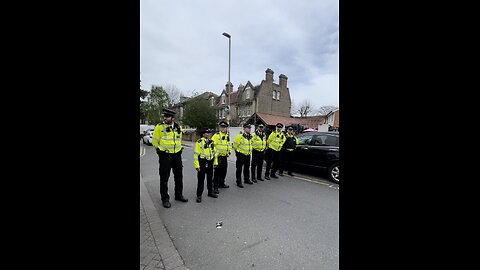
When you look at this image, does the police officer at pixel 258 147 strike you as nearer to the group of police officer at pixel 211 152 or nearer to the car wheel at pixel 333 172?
the group of police officer at pixel 211 152

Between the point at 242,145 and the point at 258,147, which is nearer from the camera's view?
the point at 242,145

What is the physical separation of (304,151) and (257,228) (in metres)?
3.97

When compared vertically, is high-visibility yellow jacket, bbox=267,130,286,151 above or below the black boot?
above

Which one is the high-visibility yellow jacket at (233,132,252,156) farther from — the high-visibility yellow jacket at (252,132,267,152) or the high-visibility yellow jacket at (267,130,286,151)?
the high-visibility yellow jacket at (267,130,286,151)

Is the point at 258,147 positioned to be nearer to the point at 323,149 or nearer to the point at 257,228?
the point at 323,149

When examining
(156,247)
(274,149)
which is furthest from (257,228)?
(274,149)

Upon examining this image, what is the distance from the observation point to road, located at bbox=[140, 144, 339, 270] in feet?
8.57

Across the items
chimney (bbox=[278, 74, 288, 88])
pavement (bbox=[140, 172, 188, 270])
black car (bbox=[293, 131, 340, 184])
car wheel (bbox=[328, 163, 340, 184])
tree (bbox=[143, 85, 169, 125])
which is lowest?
pavement (bbox=[140, 172, 188, 270])

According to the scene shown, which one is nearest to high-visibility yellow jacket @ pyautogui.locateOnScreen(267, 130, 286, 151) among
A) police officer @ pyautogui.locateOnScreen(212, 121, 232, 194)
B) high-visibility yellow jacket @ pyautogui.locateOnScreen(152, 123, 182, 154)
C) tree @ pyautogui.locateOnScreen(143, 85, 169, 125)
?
police officer @ pyautogui.locateOnScreen(212, 121, 232, 194)

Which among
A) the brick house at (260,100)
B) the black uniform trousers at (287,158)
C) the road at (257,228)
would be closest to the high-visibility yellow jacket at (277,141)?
the black uniform trousers at (287,158)

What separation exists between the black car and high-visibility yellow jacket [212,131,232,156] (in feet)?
9.36

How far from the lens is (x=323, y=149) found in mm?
6285
